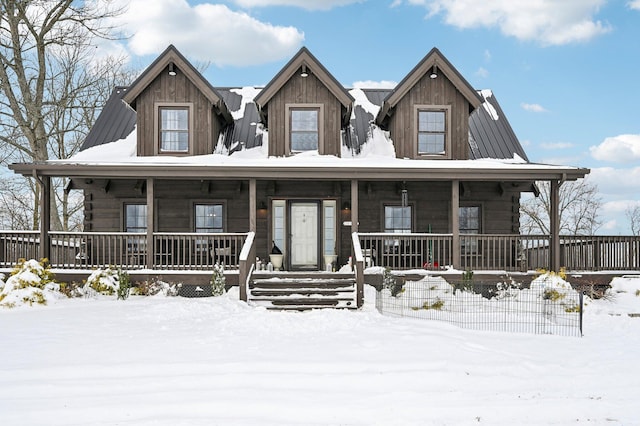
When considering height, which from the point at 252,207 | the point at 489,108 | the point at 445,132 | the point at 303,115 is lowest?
the point at 252,207

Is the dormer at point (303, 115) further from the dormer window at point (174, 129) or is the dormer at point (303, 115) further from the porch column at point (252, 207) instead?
the dormer window at point (174, 129)

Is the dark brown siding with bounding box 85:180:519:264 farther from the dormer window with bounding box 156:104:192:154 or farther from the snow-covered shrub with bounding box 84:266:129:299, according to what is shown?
the snow-covered shrub with bounding box 84:266:129:299

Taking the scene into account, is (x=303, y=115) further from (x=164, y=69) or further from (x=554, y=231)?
(x=554, y=231)

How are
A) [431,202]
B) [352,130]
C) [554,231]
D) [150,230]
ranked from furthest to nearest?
[352,130] → [431,202] → [554,231] → [150,230]

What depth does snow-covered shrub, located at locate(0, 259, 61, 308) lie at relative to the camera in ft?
40.3

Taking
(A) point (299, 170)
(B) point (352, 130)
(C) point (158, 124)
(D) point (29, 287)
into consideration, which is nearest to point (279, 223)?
(A) point (299, 170)

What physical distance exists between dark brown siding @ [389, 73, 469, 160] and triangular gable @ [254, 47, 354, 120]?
1832 millimetres

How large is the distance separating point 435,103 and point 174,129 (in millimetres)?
8019

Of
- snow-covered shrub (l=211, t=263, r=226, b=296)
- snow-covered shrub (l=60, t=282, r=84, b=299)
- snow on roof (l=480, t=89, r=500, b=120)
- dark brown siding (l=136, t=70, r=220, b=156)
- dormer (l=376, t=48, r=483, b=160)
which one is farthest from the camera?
Answer: snow on roof (l=480, t=89, r=500, b=120)

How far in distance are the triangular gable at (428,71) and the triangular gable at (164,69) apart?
17.7ft

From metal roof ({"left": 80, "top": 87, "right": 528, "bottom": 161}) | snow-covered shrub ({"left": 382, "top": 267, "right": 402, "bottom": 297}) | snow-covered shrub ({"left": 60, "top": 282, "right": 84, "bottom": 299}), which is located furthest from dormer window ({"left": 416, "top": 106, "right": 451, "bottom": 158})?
snow-covered shrub ({"left": 60, "top": 282, "right": 84, "bottom": 299})

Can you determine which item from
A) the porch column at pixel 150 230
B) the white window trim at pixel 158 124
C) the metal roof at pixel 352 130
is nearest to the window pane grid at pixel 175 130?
the white window trim at pixel 158 124

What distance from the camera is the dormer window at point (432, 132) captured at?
16.2 meters

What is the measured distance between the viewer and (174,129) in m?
16.1
